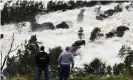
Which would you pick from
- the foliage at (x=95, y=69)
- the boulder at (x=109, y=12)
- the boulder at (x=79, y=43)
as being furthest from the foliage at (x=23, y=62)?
the boulder at (x=109, y=12)

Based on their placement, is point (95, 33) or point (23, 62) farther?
point (95, 33)

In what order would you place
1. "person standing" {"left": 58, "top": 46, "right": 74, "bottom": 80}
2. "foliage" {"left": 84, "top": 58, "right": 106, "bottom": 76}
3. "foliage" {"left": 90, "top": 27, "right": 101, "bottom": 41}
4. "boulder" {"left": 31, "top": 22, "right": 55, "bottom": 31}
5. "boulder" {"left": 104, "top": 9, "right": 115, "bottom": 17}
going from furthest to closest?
"boulder" {"left": 104, "top": 9, "right": 115, "bottom": 17} → "boulder" {"left": 31, "top": 22, "right": 55, "bottom": 31} → "foliage" {"left": 90, "top": 27, "right": 101, "bottom": 41} → "foliage" {"left": 84, "top": 58, "right": 106, "bottom": 76} → "person standing" {"left": 58, "top": 46, "right": 74, "bottom": 80}

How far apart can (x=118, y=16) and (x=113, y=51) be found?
9096 mm

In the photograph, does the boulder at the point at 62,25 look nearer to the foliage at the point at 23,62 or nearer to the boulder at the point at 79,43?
the boulder at the point at 79,43

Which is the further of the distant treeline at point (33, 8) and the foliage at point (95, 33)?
the distant treeline at point (33, 8)

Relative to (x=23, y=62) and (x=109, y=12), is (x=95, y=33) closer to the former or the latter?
(x=109, y=12)

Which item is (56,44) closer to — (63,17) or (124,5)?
(63,17)

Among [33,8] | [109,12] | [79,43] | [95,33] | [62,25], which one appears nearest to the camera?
[79,43]

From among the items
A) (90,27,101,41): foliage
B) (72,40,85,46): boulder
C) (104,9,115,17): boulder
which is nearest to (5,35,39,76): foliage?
(72,40,85,46): boulder

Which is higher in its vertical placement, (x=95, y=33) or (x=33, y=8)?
(x=33, y=8)

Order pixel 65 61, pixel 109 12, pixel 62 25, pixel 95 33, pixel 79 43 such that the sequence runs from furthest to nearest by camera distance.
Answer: pixel 109 12 → pixel 62 25 → pixel 95 33 → pixel 79 43 → pixel 65 61

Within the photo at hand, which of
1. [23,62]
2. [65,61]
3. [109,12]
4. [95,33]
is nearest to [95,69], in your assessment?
[23,62]

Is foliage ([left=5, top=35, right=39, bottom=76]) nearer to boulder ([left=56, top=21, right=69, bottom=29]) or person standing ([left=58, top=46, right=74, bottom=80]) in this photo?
person standing ([left=58, top=46, right=74, bottom=80])

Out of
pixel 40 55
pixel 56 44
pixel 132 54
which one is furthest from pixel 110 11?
pixel 40 55
